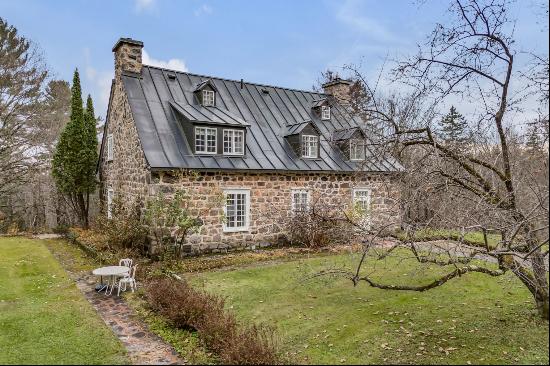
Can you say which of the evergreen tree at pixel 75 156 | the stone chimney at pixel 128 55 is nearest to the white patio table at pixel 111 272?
the stone chimney at pixel 128 55

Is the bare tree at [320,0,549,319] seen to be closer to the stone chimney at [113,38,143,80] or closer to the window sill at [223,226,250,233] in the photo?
the window sill at [223,226,250,233]

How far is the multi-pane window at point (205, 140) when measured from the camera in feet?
48.6

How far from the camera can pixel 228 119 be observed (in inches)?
612

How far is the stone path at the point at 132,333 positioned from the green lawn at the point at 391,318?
1928 millimetres

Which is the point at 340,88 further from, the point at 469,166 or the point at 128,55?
the point at 469,166

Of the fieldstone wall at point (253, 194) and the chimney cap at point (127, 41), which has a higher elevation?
the chimney cap at point (127, 41)

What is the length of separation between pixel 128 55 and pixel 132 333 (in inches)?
484

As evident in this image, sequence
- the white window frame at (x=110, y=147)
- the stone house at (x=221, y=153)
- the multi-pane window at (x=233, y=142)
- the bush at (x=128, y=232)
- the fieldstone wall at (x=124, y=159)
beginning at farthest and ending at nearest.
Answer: the white window frame at (x=110, y=147) → the multi-pane window at (x=233, y=142) → the fieldstone wall at (x=124, y=159) → the stone house at (x=221, y=153) → the bush at (x=128, y=232)

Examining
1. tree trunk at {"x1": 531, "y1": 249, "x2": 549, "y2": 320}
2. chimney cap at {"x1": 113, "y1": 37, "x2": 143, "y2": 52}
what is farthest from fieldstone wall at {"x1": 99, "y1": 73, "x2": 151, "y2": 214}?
tree trunk at {"x1": 531, "y1": 249, "x2": 549, "y2": 320}

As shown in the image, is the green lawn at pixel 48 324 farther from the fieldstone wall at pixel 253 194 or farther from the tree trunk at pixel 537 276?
the tree trunk at pixel 537 276

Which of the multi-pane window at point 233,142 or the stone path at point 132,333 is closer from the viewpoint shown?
the stone path at point 132,333

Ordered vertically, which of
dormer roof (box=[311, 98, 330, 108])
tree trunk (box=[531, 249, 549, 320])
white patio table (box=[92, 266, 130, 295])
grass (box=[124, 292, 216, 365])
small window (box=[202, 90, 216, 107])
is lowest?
grass (box=[124, 292, 216, 365])

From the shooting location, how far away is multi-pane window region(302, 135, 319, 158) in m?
17.4

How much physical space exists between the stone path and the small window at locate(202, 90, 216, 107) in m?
9.04
